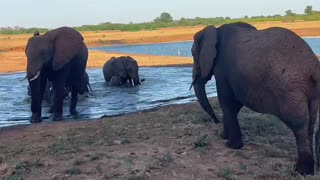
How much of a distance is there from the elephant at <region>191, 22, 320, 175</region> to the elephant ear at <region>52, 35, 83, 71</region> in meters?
4.61

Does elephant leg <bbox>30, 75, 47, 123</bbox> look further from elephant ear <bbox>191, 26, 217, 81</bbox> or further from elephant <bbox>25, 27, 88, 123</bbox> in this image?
elephant ear <bbox>191, 26, 217, 81</bbox>

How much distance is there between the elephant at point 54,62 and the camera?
44.2 ft

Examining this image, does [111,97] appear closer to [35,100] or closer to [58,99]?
[58,99]

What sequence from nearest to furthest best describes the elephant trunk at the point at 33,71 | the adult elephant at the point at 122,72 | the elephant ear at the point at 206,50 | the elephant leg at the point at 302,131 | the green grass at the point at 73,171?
the elephant leg at the point at 302,131
the green grass at the point at 73,171
the elephant ear at the point at 206,50
the elephant trunk at the point at 33,71
the adult elephant at the point at 122,72

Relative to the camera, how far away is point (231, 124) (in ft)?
31.4

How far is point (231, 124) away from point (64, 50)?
5596mm

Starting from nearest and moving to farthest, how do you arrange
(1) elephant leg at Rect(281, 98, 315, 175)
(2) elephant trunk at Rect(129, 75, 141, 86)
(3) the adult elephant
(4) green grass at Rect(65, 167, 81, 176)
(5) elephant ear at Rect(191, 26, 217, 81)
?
(1) elephant leg at Rect(281, 98, 315, 175)
(4) green grass at Rect(65, 167, 81, 176)
(5) elephant ear at Rect(191, 26, 217, 81)
(2) elephant trunk at Rect(129, 75, 141, 86)
(3) the adult elephant

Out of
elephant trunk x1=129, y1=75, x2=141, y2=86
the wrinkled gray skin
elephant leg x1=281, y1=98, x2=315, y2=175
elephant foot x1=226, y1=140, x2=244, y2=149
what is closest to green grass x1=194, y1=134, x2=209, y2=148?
elephant foot x1=226, y1=140, x2=244, y2=149

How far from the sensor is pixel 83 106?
53.2 feet

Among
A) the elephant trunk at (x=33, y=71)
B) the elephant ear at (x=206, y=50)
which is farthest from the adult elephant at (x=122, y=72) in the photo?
the elephant ear at (x=206, y=50)

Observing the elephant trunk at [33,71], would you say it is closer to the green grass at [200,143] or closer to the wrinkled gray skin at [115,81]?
the green grass at [200,143]

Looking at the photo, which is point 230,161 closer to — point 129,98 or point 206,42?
point 206,42

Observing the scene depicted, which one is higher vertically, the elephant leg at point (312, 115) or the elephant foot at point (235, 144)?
the elephant leg at point (312, 115)

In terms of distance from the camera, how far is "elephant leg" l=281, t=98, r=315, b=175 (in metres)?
7.92
